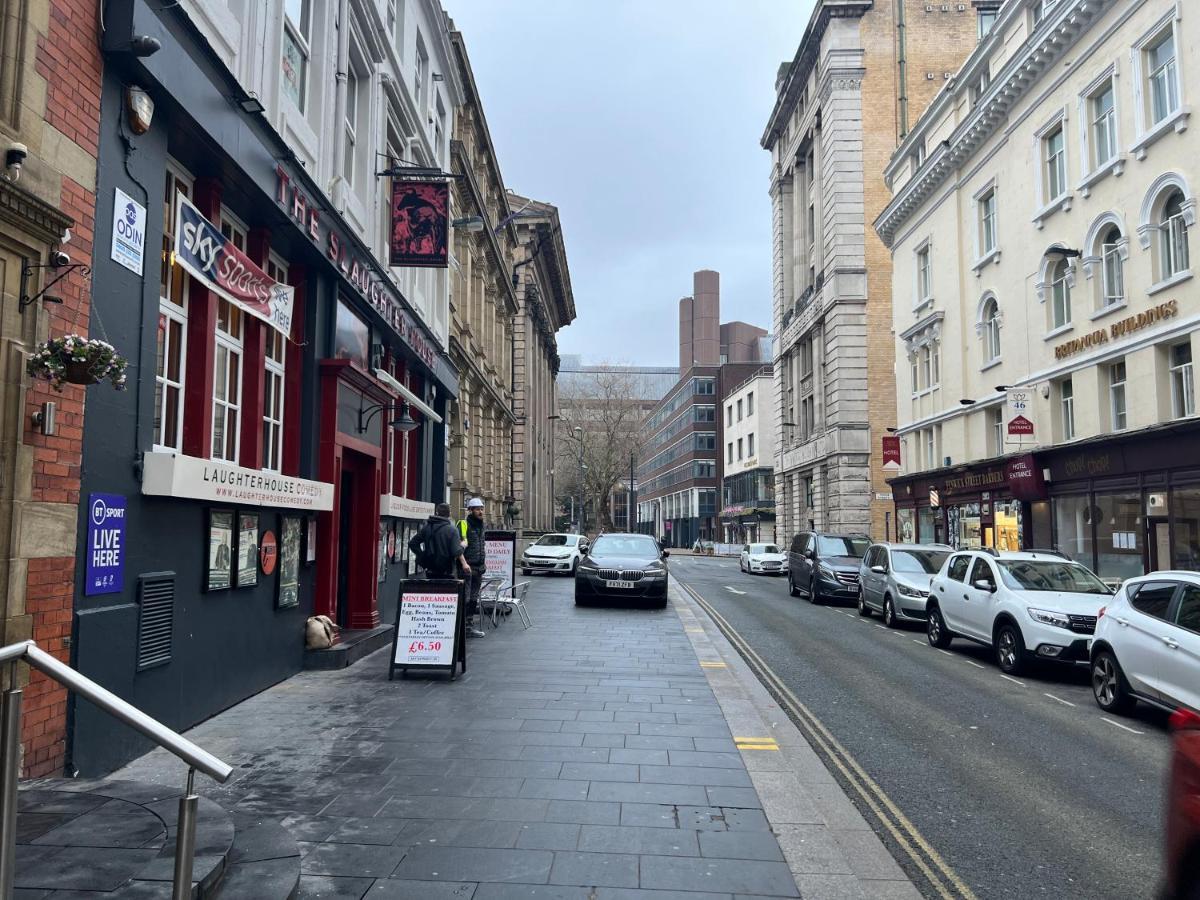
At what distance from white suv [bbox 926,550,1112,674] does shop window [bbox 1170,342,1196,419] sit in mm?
6477

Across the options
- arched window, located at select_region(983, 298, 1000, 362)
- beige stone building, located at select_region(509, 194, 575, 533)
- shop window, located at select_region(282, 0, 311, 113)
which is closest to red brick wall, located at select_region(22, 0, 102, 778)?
shop window, located at select_region(282, 0, 311, 113)

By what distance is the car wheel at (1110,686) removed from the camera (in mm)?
8766

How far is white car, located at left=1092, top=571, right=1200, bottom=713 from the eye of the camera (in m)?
7.62

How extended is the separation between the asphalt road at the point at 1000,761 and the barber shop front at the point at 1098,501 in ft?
22.1

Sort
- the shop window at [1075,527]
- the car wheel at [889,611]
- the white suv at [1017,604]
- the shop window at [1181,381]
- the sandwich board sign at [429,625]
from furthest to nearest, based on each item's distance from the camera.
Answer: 1. the shop window at [1075,527]
2. the shop window at [1181,381]
3. the car wheel at [889,611]
4. the white suv at [1017,604]
5. the sandwich board sign at [429,625]

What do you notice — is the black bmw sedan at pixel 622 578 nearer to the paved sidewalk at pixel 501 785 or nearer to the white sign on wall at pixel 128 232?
the paved sidewalk at pixel 501 785

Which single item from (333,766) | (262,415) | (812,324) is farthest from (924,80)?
(333,766)

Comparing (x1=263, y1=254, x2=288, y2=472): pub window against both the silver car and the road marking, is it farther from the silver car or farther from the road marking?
the silver car

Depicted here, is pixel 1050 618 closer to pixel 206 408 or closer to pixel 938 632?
pixel 938 632

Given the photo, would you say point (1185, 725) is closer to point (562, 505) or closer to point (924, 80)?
point (924, 80)

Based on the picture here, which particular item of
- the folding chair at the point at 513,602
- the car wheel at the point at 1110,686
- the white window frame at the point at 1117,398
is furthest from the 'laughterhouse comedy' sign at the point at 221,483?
the white window frame at the point at 1117,398

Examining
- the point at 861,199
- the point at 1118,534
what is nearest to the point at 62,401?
the point at 1118,534

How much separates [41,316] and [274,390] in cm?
428

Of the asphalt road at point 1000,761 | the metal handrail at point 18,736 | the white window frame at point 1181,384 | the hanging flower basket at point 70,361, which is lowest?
the asphalt road at point 1000,761
